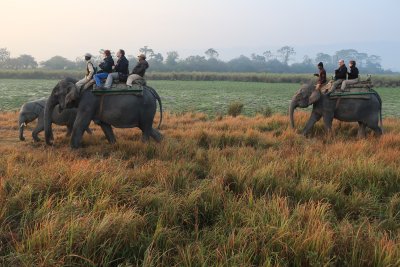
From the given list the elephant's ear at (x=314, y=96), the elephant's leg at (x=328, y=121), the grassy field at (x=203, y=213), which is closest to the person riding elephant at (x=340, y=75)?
the elephant's ear at (x=314, y=96)

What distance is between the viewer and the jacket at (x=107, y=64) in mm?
8495

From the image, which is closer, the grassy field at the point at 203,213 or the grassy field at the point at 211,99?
the grassy field at the point at 203,213

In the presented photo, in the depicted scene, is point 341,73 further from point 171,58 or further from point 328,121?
point 171,58

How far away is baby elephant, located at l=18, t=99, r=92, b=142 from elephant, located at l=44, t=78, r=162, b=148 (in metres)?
0.63

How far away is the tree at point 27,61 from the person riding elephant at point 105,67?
435ft

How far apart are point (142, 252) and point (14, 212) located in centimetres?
159

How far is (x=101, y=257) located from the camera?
3.28 m

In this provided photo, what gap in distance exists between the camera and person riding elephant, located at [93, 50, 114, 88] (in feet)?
27.2

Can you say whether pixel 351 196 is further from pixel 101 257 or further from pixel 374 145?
pixel 374 145

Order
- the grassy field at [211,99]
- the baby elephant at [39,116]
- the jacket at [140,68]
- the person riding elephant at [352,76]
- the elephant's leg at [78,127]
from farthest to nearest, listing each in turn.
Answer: the grassy field at [211,99] → the person riding elephant at [352,76] → the baby elephant at [39,116] → the jacket at [140,68] → the elephant's leg at [78,127]

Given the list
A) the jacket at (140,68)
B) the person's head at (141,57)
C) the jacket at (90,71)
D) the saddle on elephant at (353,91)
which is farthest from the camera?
the saddle on elephant at (353,91)

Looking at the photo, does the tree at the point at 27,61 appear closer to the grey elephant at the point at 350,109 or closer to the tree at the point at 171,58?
the tree at the point at 171,58

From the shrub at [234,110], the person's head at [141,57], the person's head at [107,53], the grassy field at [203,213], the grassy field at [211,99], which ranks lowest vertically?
the grassy field at [211,99]

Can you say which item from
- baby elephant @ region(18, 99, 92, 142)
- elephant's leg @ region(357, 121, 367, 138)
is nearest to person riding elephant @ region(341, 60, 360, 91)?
elephant's leg @ region(357, 121, 367, 138)
